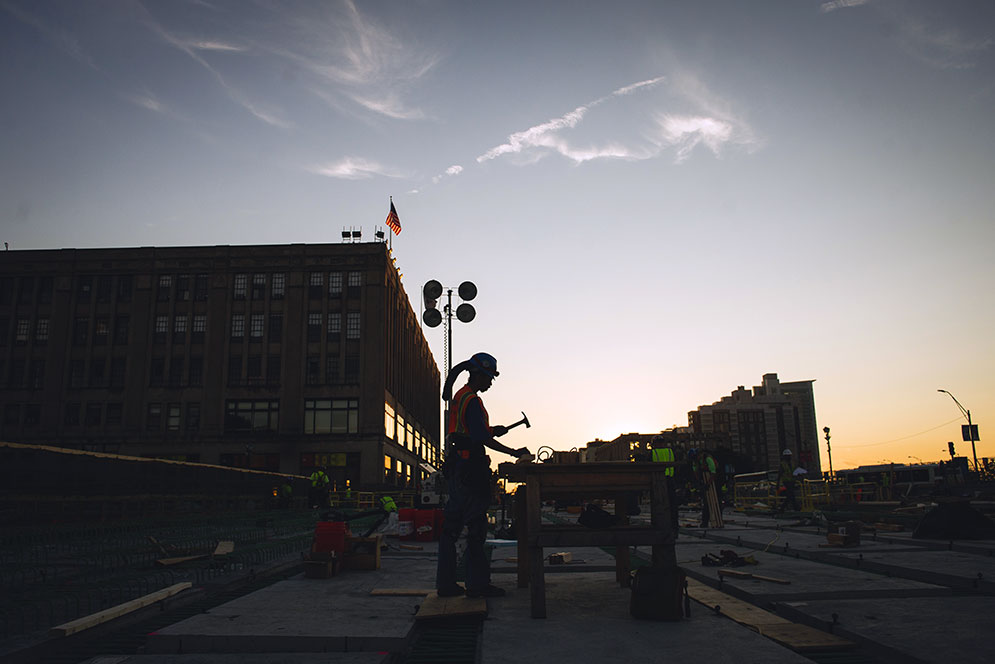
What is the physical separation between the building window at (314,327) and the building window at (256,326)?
159 inches

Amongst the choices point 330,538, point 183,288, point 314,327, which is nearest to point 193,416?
point 183,288

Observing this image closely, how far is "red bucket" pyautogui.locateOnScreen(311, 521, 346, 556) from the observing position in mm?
8367

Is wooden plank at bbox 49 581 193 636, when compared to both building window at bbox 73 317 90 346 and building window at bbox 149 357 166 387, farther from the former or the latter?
building window at bbox 73 317 90 346

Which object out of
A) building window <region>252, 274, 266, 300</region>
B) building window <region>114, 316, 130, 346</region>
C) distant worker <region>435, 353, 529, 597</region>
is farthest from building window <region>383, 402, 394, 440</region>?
distant worker <region>435, 353, 529, 597</region>

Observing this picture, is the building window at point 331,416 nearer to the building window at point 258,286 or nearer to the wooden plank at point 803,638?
the building window at point 258,286

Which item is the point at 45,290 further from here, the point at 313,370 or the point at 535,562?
the point at 535,562

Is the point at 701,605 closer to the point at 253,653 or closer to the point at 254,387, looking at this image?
the point at 253,653

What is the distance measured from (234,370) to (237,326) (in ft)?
12.8

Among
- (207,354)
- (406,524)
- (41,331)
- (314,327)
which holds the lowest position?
(406,524)

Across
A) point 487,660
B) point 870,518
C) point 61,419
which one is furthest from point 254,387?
point 487,660

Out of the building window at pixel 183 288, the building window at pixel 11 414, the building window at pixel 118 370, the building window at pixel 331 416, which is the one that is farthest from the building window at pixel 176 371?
the building window at pixel 11 414

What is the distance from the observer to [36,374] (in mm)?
59781

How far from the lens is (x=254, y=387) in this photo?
58.2 meters

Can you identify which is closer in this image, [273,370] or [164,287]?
[273,370]
